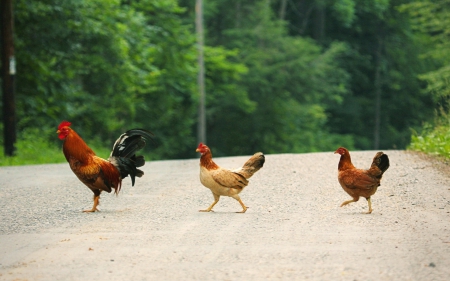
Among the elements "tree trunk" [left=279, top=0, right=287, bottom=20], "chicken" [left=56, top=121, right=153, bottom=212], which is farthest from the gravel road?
"tree trunk" [left=279, top=0, right=287, bottom=20]

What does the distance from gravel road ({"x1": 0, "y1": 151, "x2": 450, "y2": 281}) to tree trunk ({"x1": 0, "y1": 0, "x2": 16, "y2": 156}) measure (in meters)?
7.60

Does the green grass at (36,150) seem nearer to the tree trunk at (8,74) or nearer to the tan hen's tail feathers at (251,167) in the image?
the tree trunk at (8,74)

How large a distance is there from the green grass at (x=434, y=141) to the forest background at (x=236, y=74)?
2.5 inches

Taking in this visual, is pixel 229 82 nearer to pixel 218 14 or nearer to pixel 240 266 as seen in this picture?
pixel 218 14

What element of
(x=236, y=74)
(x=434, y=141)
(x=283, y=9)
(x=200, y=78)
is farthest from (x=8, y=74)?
(x=283, y=9)

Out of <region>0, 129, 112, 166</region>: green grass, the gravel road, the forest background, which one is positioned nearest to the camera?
the gravel road

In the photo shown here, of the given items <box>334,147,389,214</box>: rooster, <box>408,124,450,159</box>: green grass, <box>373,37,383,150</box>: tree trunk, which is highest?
<box>334,147,389,214</box>: rooster

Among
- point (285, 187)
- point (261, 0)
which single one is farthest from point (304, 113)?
point (285, 187)

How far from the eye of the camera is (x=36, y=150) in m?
24.9

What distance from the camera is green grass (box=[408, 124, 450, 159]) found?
1786 cm

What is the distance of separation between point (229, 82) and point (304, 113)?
4532mm

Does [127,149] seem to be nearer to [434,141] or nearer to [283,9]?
[434,141]

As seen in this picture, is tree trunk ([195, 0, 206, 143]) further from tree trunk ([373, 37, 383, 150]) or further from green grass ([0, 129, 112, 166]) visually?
tree trunk ([373, 37, 383, 150])

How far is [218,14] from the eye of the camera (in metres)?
49.9
